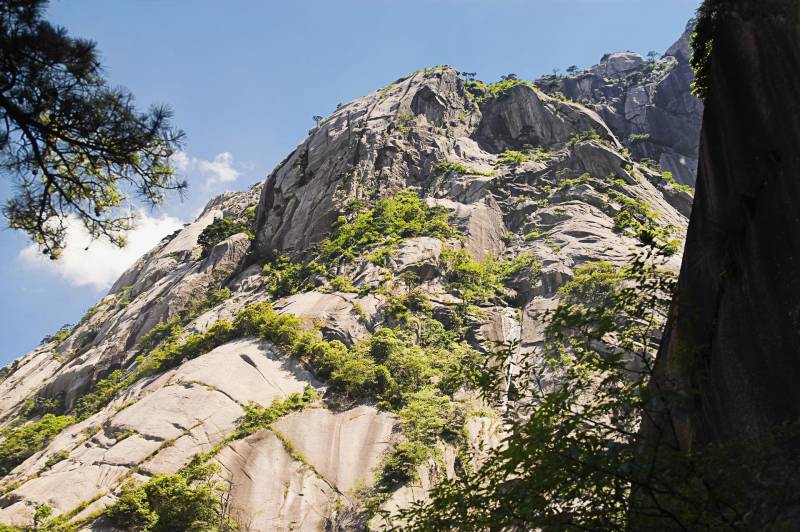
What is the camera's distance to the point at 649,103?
75875 mm

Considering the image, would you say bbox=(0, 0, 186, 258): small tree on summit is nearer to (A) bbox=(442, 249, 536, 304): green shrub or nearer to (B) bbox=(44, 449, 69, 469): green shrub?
(B) bbox=(44, 449, 69, 469): green shrub

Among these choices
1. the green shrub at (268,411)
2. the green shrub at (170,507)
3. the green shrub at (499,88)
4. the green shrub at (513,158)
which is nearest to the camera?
the green shrub at (170,507)

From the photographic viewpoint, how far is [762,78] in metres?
7.14

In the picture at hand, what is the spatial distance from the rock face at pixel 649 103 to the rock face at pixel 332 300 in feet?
58.2

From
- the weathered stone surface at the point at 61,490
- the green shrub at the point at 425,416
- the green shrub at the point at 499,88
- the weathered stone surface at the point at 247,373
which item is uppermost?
the green shrub at the point at 499,88

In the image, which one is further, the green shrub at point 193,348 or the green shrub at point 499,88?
the green shrub at point 499,88

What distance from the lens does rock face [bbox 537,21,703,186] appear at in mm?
67875

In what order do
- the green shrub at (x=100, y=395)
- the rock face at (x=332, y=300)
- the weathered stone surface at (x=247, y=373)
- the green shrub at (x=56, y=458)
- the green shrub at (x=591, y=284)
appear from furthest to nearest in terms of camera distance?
the green shrub at (x=100, y=395), the green shrub at (x=591, y=284), the weathered stone surface at (x=247, y=373), the green shrub at (x=56, y=458), the rock face at (x=332, y=300)

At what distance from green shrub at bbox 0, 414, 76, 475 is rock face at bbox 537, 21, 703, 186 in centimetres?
6002

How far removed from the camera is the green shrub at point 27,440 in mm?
27828

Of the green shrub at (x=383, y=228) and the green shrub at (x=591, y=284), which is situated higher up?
the green shrub at (x=383, y=228)

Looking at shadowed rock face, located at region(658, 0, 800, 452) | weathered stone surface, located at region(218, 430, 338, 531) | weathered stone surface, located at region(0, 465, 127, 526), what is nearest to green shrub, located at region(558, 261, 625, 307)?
weathered stone surface, located at region(218, 430, 338, 531)

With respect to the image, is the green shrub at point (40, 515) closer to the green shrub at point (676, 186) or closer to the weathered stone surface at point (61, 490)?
the weathered stone surface at point (61, 490)

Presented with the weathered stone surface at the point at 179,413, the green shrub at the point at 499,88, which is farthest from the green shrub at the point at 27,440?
the green shrub at the point at 499,88
